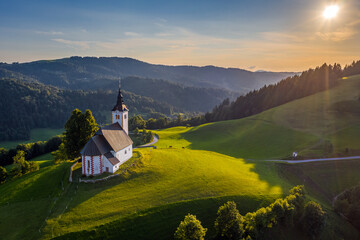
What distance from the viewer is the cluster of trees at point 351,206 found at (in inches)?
1603

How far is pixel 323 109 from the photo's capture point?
318 ft

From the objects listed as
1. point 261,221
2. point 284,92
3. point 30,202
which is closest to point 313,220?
point 261,221

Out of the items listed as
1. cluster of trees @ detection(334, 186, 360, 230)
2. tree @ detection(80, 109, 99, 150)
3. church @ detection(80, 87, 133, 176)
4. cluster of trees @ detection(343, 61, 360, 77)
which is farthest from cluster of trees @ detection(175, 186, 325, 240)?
cluster of trees @ detection(343, 61, 360, 77)

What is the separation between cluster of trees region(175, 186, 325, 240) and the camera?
91.3 ft

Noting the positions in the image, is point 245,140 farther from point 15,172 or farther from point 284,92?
point 15,172

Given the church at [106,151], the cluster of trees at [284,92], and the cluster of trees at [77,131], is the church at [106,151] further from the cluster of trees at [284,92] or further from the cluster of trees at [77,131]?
the cluster of trees at [284,92]

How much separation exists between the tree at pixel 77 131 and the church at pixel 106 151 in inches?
237

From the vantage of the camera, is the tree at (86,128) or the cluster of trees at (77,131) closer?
the cluster of trees at (77,131)

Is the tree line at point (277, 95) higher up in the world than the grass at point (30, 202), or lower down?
higher up

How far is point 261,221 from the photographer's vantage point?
3147 centimetres

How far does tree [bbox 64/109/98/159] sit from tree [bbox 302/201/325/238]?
47038 mm

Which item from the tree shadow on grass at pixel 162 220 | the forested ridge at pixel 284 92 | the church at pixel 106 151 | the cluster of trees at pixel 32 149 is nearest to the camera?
the tree shadow on grass at pixel 162 220

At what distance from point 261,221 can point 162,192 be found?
16.1 meters

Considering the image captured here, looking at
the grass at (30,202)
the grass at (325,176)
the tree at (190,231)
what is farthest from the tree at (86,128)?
the grass at (325,176)
